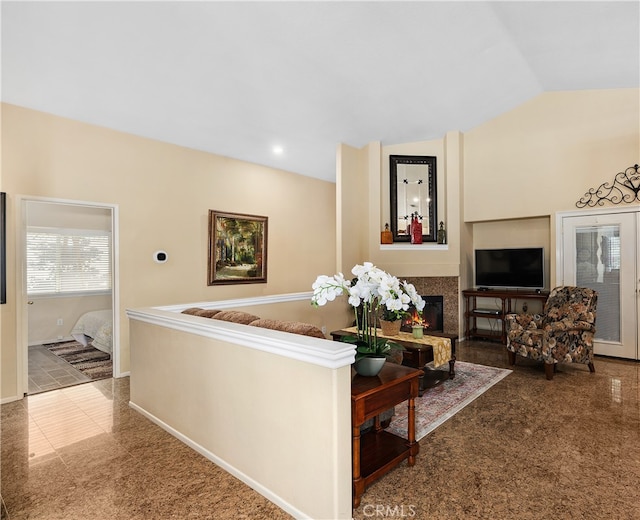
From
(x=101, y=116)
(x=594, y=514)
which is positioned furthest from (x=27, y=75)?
(x=594, y=514)

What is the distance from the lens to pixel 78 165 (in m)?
3.98

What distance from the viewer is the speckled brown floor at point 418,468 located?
6.43 feet

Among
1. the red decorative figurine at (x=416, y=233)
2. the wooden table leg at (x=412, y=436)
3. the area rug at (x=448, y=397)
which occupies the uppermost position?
the red decorative figurine at (x=416, y=233)

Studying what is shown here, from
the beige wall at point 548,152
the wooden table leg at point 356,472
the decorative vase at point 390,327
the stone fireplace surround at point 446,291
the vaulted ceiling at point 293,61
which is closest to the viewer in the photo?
the wooden table leg at point 356,472

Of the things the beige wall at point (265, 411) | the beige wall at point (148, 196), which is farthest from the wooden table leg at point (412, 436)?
the beige wall at point (148, 196)

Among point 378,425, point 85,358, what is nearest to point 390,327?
point 378,425

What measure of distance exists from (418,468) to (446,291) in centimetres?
396

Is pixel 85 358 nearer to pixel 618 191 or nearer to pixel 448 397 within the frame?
pixel 448 397

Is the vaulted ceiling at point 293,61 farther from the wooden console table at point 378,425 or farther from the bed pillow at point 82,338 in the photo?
A: the bed pillow at point 82,338

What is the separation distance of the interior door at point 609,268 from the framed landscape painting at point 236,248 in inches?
174

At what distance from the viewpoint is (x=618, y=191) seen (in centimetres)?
471

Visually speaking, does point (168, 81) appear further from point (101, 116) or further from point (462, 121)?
point (462, 121)

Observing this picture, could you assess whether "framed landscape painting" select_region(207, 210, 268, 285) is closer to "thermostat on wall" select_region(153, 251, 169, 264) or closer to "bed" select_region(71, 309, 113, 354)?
"thermostat on wall" select_region(153, 251, 169, 264)

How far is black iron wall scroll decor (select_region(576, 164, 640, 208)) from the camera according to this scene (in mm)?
4602
